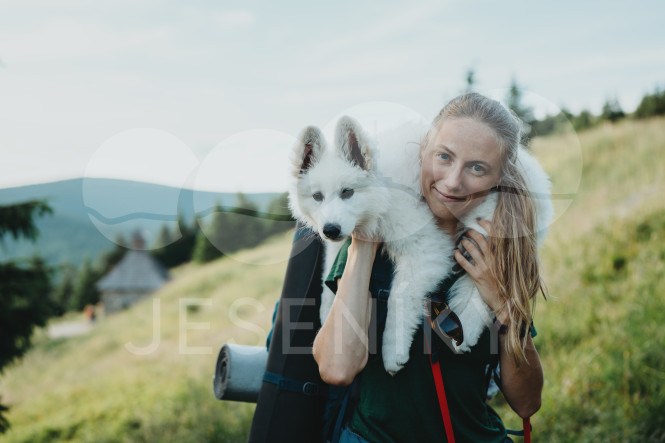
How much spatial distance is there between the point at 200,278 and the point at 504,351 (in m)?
22.1

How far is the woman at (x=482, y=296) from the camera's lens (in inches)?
82.5

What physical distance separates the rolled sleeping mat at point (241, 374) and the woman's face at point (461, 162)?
1.29 metres

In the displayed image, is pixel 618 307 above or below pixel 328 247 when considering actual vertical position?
below

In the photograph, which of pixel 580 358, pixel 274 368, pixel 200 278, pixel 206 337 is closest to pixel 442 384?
pixel 274 368

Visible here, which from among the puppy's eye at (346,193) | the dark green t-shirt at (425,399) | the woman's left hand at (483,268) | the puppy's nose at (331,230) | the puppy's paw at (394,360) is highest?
the puppy's eye at (346,193)

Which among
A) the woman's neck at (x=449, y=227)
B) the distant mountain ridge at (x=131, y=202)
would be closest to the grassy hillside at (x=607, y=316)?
the woman's neck at (x=449, y=227)

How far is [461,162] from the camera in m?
2.17

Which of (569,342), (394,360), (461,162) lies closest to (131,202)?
(394,360)

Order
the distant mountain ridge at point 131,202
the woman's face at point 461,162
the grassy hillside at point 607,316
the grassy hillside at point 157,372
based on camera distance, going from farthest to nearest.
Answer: the grassy hillside at point 157,372 → the grassy hillside at point 607,316 → the distant mountain ridge at point 131,202 → the woman's face at point 461,162

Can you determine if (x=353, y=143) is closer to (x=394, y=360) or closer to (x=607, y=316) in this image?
(x=394, y=360)

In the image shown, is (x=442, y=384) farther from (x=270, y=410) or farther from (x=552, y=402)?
(x=552, y=402)

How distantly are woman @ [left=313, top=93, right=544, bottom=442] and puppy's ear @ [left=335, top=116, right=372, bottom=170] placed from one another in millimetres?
332

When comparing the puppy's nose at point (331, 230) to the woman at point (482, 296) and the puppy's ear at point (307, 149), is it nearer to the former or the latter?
→ the woman at point (482, 296)

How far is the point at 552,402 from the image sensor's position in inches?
195
